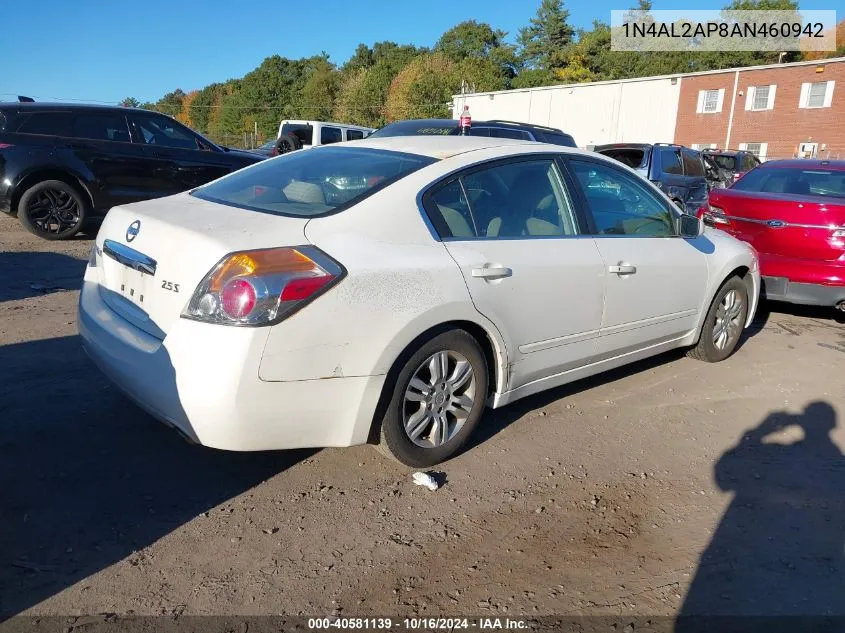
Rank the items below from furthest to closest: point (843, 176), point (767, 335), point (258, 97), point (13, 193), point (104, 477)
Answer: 1. point (258, 97)
2. point (13, 193)
3. point (843, 176)
4. point (767, 335)
5. point (104, 477)

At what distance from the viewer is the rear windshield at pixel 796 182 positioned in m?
6.68

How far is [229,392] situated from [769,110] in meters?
35.8

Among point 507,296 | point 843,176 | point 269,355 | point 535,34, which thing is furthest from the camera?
point 535,34

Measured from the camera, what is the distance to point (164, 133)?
916 centimetres

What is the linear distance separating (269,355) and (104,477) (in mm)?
1149

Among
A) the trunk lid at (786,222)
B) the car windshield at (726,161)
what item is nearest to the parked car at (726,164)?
the car windshield at (726,161)

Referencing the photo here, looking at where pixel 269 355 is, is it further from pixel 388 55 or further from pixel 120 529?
pixel 388 55

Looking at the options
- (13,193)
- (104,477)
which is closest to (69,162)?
(13,193)

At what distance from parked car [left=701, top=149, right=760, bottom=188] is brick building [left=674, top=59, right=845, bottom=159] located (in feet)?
46.6

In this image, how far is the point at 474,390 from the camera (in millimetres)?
3400

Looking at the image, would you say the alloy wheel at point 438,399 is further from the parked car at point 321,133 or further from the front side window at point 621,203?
the parked car at point 321,133

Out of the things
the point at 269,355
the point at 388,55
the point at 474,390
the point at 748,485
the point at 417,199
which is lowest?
the point at 748,485

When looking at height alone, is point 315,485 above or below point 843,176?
below

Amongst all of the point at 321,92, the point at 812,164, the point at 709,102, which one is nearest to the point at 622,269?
the point at 812,164
